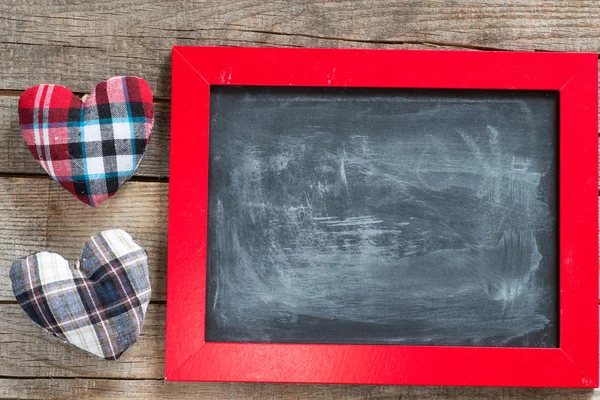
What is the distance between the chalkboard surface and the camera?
99 centimetres

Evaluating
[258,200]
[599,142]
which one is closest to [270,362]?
[258,200]

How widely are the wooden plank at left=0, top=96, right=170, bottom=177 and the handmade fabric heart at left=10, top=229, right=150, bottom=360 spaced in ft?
0.49

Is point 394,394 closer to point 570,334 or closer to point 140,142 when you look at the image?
point 570,334

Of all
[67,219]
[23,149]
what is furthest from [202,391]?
[23,149]

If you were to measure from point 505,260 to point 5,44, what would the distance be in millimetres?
941

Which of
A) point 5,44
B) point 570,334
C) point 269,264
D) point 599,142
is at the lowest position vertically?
point 570,334

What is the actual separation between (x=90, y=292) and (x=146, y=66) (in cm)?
40

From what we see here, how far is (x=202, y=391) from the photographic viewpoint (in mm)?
1026

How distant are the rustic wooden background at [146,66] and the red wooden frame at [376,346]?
0.19ft

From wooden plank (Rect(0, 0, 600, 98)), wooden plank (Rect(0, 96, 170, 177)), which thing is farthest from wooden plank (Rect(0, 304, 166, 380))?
wooden plank (Rect(0, 0, 600, 98))

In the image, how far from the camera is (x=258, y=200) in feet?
3.26

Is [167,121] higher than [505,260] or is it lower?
higher

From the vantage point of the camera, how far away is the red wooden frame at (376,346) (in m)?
0.98

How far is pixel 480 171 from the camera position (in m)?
0.99
